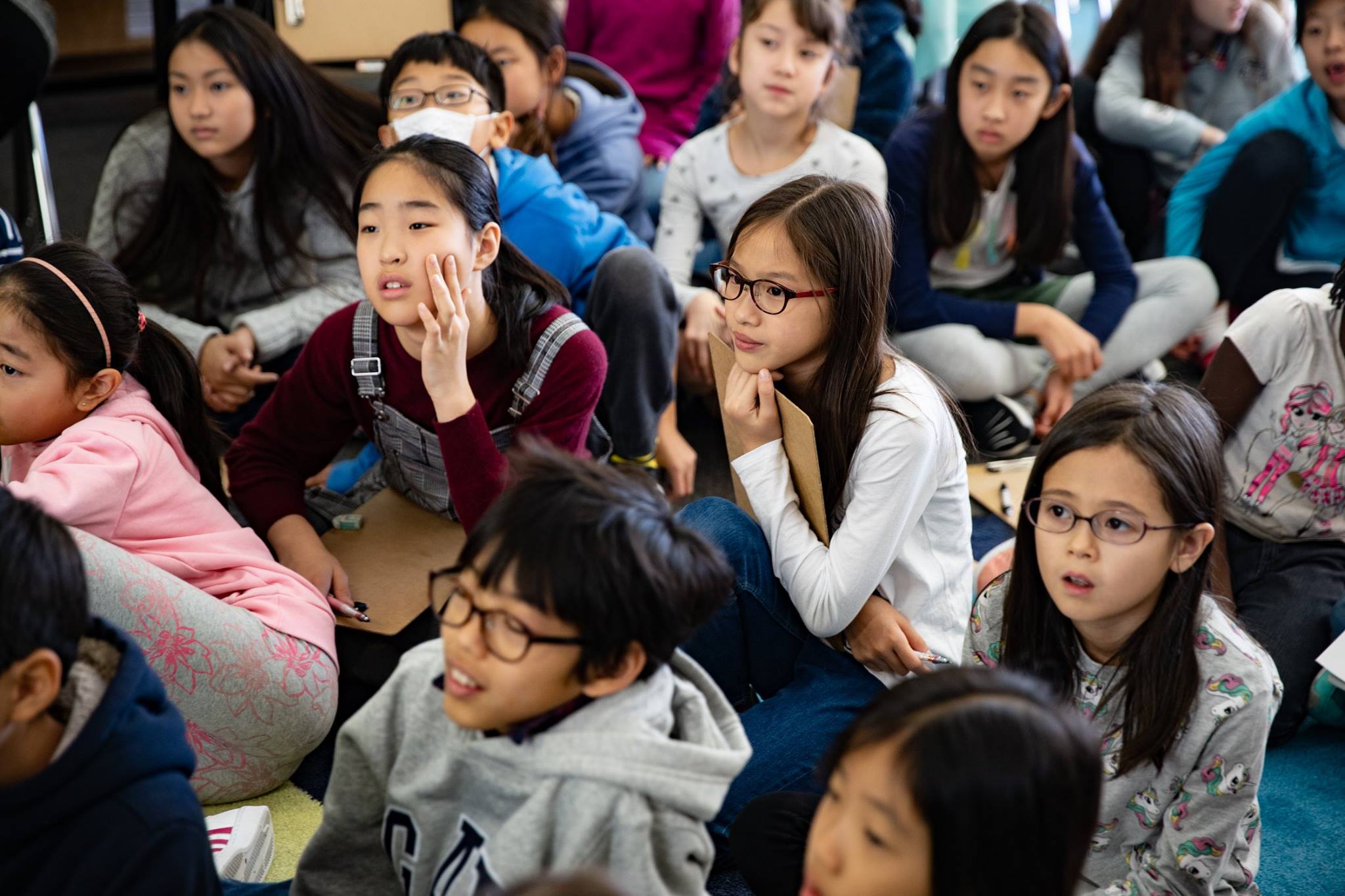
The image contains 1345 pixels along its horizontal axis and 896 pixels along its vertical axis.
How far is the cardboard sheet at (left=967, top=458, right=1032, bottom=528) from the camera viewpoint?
1923 mm

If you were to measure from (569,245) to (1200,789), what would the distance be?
47.6 inches

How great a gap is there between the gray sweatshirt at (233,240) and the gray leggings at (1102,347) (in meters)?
0.99

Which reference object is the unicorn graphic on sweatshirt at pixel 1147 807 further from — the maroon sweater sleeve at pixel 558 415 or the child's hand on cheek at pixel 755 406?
the maroon sweater sleeve at pixel 558 415

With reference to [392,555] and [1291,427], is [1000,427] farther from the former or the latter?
[392,555]

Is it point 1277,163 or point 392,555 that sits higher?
point 1277,163

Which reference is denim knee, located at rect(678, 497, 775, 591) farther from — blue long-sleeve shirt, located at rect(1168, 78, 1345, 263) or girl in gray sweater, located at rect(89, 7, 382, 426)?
blue long-sleeve shirt, located at rect(1168, 78, 1345, 263)

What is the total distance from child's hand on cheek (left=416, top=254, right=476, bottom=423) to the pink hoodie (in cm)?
27

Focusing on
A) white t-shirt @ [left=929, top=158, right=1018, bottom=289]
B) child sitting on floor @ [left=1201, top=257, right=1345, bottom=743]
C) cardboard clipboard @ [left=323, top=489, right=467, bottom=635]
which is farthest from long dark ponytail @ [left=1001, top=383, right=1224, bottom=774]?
white t-shirt @ [left=929, top=158, right=1018, bottom=289]

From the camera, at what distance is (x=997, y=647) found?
1187 mm

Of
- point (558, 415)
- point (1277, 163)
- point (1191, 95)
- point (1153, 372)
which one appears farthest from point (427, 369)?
point (1191, 95)

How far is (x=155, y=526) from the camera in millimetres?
1328

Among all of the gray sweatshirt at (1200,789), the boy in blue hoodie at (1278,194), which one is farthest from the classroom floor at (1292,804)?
the boy in blue hoodie at (1278,194)

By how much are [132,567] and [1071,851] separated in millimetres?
902

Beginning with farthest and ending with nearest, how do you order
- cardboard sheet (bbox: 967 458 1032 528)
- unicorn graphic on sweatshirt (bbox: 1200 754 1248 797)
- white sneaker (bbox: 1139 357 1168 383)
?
white sneaker (bbox: 1139 357 1168 383)
cardboard sheet (bbox: 967 458 1032 528)
unicorn graphic on sweatshirt (bbox: 1200 754 1248 797)
